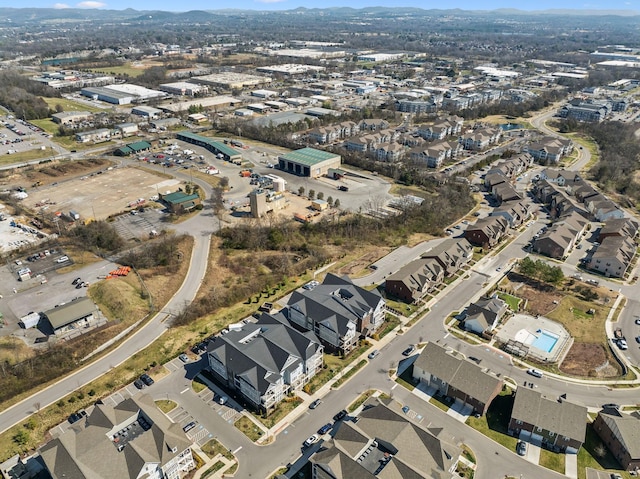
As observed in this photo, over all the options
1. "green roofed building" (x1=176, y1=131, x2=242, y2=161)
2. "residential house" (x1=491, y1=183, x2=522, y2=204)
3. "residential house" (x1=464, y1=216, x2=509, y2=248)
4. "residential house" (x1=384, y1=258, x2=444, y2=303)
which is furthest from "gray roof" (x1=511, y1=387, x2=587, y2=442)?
"green roofed building" (x1=176, y1=131, x2=242, y2=161)

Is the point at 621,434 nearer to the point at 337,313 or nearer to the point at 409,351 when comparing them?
the point at 409,351

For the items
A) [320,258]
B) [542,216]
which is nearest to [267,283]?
[320,258]

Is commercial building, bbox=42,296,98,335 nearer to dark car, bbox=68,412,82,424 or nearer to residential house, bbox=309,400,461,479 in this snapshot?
dark car, bbox=68,412,82,424

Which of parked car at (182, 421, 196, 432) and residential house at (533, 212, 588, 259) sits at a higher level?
residential house at (533, 212, 588, 259)

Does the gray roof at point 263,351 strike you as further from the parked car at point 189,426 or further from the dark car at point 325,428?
the dark car at point 325,428

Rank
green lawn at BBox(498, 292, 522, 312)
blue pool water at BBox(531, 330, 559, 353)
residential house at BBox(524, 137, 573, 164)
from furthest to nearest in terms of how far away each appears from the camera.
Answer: residential house at BBox(524, 137, 573, 164) < green lawn at BBox(498, 292, 522, 312) < blue pool water at BBox(531, 330, 559, 353)

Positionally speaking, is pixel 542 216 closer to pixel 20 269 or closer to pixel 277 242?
pixel 277 242

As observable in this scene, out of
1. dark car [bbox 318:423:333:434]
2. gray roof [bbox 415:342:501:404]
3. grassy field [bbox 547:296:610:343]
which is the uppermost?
Answer: gray roof [bbox 415:342:501:404]

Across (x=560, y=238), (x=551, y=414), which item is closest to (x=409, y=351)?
(x=551, y=414)
